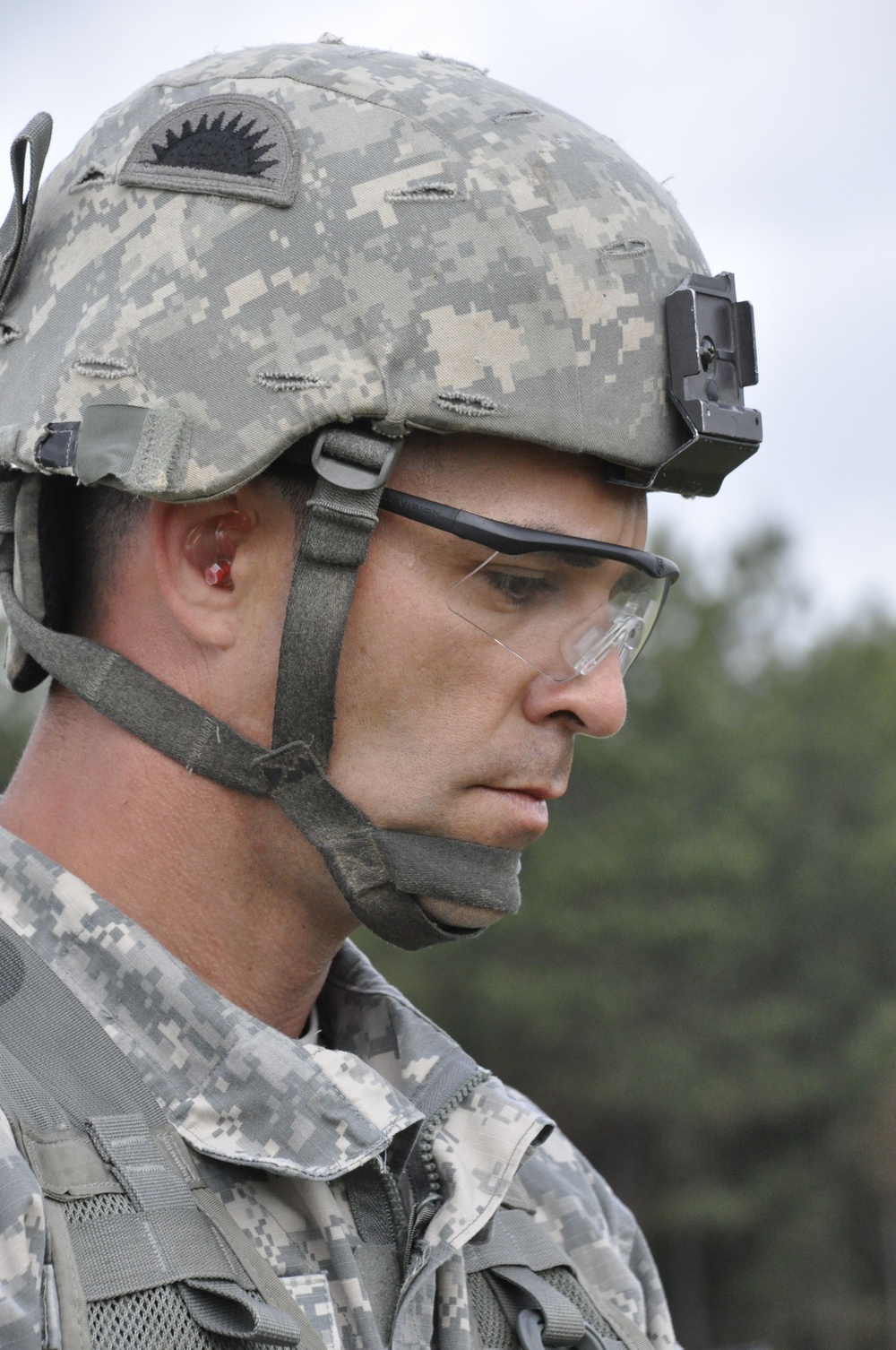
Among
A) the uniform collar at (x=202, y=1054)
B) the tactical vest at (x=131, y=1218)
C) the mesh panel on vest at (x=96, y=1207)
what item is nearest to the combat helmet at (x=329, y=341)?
the uniform collar at (x=202, y=1054)

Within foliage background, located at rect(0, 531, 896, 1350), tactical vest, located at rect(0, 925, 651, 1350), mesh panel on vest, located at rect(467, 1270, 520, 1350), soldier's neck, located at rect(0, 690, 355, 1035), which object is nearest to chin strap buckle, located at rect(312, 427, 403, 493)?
soldier's neck, located at rect(0, 690, 355, 1035)

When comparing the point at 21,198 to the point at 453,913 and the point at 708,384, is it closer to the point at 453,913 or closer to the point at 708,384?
the point at 708,384

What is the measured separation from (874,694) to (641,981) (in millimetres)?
14691

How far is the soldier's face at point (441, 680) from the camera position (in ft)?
10.9

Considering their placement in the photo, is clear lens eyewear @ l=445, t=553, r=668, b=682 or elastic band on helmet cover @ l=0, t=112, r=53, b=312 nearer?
clear lens eyewear @ l=445, t=553, r=668, b=682

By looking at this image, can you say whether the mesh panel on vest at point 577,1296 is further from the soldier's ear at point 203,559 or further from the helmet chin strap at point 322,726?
the soldier's ear at point 203,559

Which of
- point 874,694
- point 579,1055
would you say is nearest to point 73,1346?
point 579,1055

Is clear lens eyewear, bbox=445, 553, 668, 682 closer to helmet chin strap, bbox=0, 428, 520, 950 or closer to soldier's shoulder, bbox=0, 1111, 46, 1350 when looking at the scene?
helmet chin strap, bbox=0, 428, 520, 950

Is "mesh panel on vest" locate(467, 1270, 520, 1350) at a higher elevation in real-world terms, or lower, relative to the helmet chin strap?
lower

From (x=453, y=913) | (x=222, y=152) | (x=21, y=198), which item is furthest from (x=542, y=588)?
(x=21, y=198)

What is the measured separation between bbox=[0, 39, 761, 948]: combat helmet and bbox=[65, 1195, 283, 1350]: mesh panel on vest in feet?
2.85

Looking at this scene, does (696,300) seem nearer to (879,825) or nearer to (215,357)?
(215,357)

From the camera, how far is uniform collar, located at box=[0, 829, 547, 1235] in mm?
2994

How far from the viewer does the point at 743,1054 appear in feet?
140
